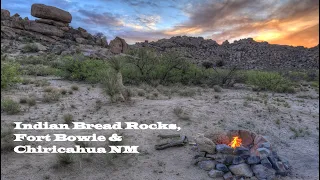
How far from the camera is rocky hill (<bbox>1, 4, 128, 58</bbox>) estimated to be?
42875 millimetres

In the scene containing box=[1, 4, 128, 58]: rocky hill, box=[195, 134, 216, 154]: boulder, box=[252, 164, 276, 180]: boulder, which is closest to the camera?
box=[252, 164, 276, 180]: boulder

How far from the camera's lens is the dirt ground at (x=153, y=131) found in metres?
7.11

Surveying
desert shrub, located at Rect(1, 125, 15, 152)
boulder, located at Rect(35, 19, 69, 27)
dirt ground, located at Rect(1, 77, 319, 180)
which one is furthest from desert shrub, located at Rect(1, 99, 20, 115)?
boulder, located at Rect(35, 19, 69, 27)

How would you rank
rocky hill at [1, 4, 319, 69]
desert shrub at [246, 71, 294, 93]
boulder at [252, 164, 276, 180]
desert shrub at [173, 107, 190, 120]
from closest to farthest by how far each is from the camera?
boulder at [252, 164, 276, 180] → desert shrub at [173, 107, 190, 120] → desert shrub at [246, 71, 294, 93] → rocky hill at [1, 4, 319, 69]

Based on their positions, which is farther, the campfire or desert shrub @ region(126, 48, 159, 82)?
desert shrub @ region(126, 48, 159, 82)

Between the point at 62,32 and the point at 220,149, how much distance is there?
151ft

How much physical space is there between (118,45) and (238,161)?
4109 centimetres

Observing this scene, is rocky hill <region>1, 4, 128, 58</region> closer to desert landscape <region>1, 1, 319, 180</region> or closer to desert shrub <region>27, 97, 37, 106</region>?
desert landscape <region>1, 1, 319, 180</region>

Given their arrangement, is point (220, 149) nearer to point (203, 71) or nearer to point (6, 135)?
point (6, 135)

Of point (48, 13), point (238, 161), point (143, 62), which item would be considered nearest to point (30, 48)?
point (48, 13)

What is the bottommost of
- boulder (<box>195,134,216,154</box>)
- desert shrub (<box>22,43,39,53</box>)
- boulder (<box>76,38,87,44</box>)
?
boulder (<box>195,134,216,154</box>)

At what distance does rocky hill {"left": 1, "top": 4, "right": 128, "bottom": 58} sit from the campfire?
35.3 metres

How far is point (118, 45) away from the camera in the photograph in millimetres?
46531

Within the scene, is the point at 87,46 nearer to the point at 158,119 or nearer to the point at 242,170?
the point at 158,119
